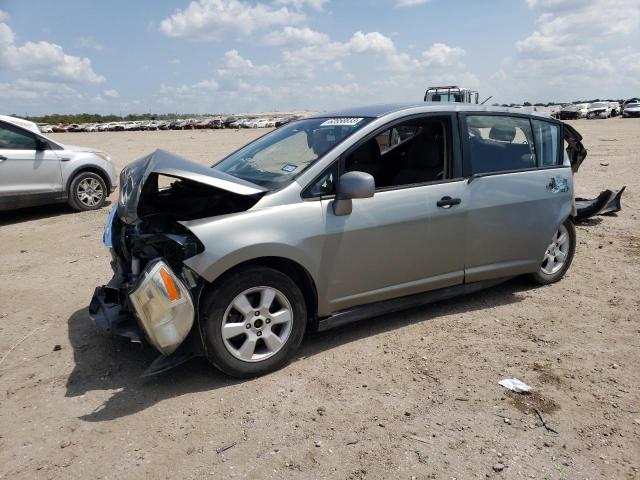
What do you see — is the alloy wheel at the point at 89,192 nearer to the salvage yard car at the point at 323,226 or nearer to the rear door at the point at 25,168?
the rear door at the point at 25,168

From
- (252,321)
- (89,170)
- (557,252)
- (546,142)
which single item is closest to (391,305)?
(252,321)

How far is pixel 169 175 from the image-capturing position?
3.49 meters

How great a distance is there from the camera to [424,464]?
289 cm

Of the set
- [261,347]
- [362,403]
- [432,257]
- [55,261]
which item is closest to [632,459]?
[362,403]

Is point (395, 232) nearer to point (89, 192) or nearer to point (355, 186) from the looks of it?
point (355, 186)

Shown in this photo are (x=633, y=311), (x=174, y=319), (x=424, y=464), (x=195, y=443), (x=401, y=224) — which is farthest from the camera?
(x=633, y=311)

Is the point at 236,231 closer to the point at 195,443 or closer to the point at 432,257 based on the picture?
the point at 195,443

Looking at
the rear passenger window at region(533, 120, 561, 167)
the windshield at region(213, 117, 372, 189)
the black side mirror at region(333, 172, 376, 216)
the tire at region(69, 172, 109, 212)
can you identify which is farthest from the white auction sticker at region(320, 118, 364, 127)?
the tire at region(69, 172, 109, 212)

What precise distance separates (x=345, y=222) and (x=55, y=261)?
4.44 metres

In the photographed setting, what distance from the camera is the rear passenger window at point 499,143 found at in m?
4.71

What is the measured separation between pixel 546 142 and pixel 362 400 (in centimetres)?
328

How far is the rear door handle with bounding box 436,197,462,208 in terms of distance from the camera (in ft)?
14.4

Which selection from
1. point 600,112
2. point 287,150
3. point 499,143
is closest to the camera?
point 287,150

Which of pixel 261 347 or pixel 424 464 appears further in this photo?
pixel 261 347
